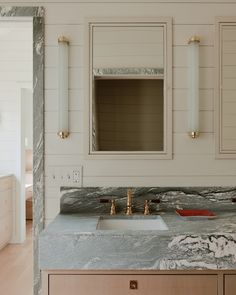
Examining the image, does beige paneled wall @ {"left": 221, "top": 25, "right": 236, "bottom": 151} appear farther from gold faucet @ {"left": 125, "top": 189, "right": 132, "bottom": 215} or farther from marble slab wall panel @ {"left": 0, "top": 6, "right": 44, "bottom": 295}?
marble slab wall panel @ {"left": 0, "top": 6, "right": 44, "bottom": 295}

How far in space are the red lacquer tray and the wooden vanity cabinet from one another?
1.15 ft

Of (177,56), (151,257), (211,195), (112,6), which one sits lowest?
(151,257)

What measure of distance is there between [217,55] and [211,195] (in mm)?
872

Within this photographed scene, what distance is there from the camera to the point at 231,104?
220 centimetres

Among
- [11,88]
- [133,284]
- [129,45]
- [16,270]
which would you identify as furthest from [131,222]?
[11,88]

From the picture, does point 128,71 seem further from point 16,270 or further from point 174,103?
point 16,270

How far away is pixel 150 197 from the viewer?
2.16m

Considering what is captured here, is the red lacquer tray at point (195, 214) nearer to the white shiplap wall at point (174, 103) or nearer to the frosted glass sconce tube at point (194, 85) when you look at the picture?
the white shiplap wall at point (174, 103)

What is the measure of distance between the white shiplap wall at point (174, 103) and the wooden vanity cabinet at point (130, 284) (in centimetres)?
68

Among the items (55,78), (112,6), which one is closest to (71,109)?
(55,78)

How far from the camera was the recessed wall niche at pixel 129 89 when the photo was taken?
2.19 metres

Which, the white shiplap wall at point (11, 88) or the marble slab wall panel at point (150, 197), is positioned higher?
the white shiplap wall at point (11, 88)

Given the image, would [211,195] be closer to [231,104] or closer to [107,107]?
[231,104]

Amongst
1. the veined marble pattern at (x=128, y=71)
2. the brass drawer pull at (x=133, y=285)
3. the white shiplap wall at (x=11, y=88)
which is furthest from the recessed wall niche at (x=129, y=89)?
the white shiplap wall at (x=11, y=88)
